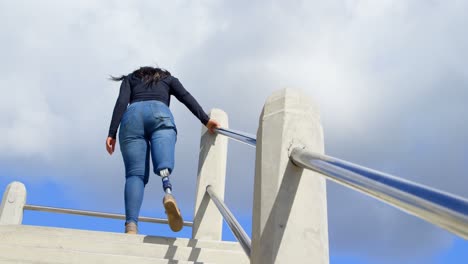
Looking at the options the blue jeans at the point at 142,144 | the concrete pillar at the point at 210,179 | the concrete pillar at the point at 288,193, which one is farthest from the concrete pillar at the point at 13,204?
the concrete pillar at the point at 288,193

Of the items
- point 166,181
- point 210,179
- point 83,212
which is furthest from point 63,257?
point 83,212

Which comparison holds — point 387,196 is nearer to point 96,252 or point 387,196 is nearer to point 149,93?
point 96,252

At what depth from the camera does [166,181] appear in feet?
10.5

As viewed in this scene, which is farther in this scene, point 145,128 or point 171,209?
point 145,128

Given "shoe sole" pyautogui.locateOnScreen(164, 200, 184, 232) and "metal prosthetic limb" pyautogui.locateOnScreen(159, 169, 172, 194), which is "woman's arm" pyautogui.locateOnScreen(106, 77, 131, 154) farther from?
"shoe sole" pyautogui.locateOnScreen(164, 200, 184, 232)

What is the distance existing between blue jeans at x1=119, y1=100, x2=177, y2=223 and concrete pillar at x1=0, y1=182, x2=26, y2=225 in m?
1.69

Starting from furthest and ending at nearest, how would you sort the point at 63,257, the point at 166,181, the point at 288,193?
1. the point at 166,181
2. the point at 63,257
3. the point at 288,193

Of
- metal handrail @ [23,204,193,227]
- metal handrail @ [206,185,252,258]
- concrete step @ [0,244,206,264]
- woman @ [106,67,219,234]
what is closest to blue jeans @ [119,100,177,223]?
woman @ [106,67,219,234]

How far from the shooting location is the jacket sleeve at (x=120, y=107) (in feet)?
11.5

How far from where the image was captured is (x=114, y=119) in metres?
3.49

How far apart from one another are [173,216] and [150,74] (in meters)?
1.20

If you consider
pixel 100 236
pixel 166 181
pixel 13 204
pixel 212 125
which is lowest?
pixel 100 236

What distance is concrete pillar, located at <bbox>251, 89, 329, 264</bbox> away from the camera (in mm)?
1156

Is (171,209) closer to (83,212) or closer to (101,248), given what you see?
(101,248)
